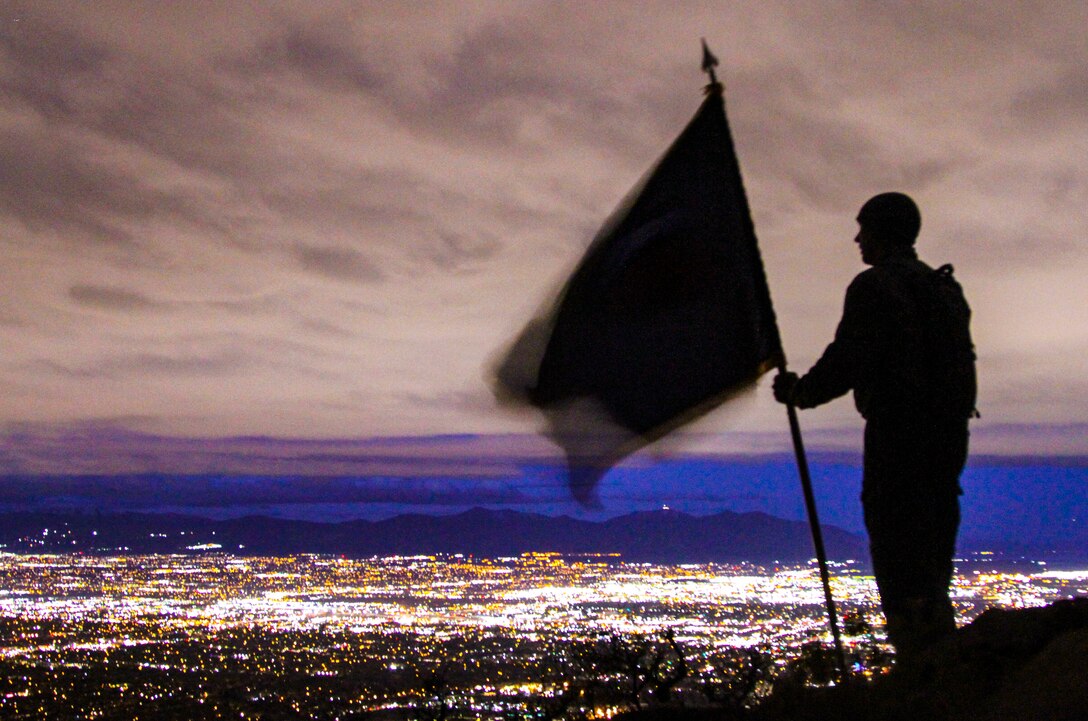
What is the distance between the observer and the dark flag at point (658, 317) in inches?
224

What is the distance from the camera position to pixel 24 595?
15338cm

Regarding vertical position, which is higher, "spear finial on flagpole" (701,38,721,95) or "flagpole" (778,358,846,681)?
"spear finial on flagpole" (701,38,721,95)

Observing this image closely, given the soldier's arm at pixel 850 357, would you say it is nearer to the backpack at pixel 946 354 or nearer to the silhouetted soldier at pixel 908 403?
the silhouetted soldier at pixel 908 403

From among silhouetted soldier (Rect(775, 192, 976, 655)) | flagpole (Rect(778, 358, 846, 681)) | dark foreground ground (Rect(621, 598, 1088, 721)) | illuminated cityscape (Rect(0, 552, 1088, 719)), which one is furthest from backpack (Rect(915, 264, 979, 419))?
illuminated cityscape (Rect(0, 552, 1088, 719))

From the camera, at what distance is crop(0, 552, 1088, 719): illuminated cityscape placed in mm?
5125

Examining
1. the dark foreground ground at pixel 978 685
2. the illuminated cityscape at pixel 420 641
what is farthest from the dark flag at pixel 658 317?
the dark foreground ground at pixel 978 685

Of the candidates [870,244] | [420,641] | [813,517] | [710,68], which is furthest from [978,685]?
[420,641]

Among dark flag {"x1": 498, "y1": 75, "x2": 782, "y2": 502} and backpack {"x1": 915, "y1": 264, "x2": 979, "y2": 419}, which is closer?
backpack {"x1": 915, "y1": 264, "x2": 979, "y2": 419}

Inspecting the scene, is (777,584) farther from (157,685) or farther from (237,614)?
(157,685)

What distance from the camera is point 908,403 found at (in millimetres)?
5066

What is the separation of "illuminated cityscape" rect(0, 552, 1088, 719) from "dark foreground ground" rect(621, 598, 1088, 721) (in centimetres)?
38

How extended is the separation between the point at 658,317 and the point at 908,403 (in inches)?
59.0

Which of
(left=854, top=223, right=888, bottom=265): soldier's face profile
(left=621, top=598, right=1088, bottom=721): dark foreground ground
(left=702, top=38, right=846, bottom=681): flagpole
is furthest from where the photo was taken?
(left=854, top=223, right=888, bottom=265): soldier's face profile

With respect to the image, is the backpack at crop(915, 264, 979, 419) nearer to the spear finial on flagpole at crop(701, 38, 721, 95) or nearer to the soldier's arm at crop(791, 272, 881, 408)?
the soldier's arm at crop(791, 272, 881, 408)
